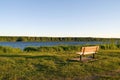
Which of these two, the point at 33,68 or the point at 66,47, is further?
the point at 66,47

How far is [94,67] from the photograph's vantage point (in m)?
13.3

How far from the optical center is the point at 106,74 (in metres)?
11.8

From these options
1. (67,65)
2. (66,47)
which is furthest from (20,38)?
(67,65)

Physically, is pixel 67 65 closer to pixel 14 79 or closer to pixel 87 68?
pixel 87 68

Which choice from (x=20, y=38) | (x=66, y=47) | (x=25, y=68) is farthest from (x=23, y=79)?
(x=20, y=38)

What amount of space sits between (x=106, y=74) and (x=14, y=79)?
417 cm

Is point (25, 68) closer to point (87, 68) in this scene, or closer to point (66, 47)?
point (87, 68)

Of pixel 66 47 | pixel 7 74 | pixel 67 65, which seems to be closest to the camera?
pixel 7 74

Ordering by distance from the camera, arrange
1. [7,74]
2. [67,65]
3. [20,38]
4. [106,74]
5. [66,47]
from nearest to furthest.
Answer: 1. [7,74]
2. [106,74]
3. [67,65]
4. [66,47]
5. [20,38]

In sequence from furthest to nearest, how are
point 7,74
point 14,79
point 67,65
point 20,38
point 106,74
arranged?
1. point 20,38
2. point 67,65
3. point 106,74
4. point 7,74
5. point 14,79

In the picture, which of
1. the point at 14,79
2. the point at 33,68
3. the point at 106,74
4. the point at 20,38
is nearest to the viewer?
the point at 14,79

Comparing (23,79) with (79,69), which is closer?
(23,79)

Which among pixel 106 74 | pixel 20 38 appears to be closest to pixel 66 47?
pixel 106 74

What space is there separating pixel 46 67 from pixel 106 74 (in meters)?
3.01
